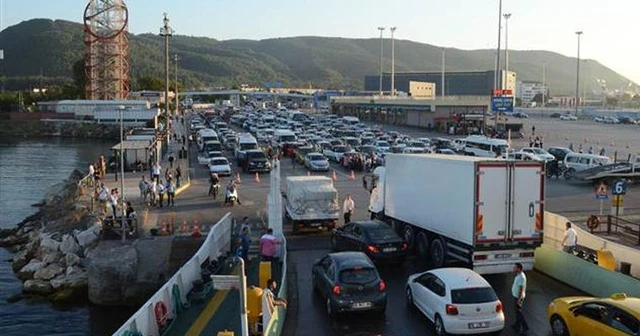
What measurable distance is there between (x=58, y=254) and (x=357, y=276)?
17.4 meters

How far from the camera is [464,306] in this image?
43.2 feet

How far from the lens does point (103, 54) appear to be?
121750 mm

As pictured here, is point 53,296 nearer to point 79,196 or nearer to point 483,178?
point 79,196

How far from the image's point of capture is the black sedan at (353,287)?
14.4 m

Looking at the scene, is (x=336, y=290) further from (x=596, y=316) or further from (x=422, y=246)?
(x=422, y=246)

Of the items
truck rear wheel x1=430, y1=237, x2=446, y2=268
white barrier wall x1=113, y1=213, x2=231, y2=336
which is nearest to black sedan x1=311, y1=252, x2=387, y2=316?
white barrier wall x1=113, y1=213, x2=231, y2=336

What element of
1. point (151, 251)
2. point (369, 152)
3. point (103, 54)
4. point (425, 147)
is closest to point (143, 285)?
point (151, 251)

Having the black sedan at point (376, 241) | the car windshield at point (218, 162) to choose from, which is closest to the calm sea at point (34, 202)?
the black sedan at point (376, 241)

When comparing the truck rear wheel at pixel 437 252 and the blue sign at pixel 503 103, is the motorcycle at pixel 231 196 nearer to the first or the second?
the truck rear wheel at pixel 437 252

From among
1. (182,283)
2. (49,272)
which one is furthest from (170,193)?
(182,283)

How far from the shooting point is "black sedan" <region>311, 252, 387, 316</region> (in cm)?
1441

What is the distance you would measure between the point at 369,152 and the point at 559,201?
19.8 meters

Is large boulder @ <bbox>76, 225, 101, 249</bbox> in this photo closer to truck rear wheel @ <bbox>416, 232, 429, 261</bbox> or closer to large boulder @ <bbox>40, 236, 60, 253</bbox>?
large boulder @ <bbox>40, 236, 60, 253</bbox>

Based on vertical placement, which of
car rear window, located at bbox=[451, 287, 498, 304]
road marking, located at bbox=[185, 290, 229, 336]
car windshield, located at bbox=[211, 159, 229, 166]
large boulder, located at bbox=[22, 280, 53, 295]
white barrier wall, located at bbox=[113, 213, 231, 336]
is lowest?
large boulder, located at bbox=[22, 280, 53, 295]
